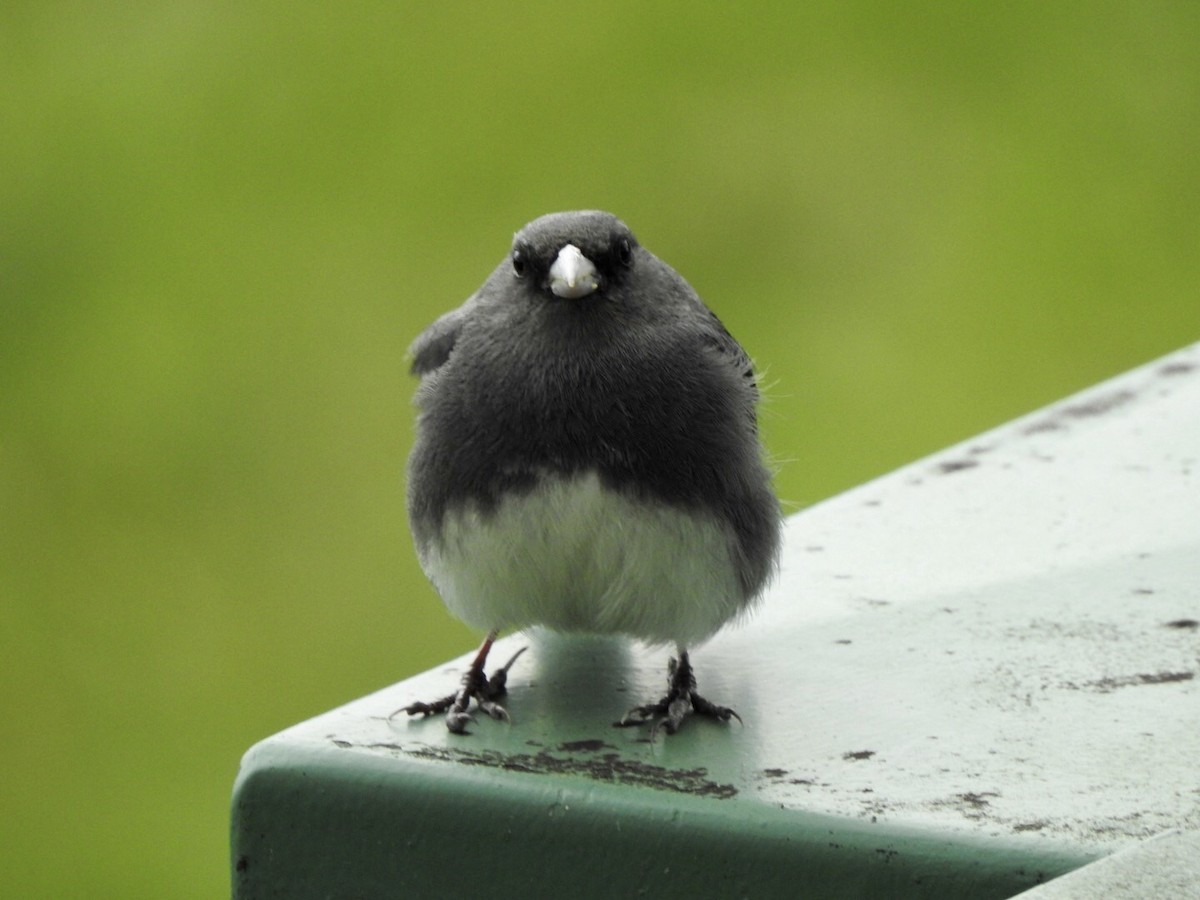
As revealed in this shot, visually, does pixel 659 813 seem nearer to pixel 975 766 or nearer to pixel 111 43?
pixel 975 766

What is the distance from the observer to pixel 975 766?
5.41ft

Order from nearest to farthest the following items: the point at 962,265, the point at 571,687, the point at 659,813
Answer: the point at 659,813
the point at 571,687
the point at 962,265

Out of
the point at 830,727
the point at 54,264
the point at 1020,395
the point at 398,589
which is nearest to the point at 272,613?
the point at 398,589

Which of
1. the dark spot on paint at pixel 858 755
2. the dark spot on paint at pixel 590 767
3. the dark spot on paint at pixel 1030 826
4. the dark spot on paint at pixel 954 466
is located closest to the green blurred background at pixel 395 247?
the dark spot on paint at pixel 954 466

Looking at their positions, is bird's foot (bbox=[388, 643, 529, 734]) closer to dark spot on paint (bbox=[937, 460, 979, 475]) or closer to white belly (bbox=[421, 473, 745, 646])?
white belly (bbox=[421, 473, 745, 646])

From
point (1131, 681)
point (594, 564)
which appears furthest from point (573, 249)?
point (1131, 681)

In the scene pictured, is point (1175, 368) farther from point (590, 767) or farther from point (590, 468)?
point (590, 767)

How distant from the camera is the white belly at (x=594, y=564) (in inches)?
76.4

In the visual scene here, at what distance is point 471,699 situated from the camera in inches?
74.1

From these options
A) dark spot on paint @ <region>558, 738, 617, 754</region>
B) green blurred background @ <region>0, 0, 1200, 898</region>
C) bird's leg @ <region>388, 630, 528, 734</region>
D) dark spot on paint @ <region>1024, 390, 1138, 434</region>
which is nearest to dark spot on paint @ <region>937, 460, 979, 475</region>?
dark spot on paint @ <region>1024, 390, 1138, 434</region>

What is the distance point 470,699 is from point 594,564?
0.21 m

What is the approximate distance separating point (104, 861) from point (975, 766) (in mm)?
2680

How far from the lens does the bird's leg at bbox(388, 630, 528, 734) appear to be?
1.82 meters

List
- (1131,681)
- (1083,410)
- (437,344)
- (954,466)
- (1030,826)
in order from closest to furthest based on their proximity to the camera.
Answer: (1030,826) < (1131,681) < (437,344) < (954,466) < (1083,410)
